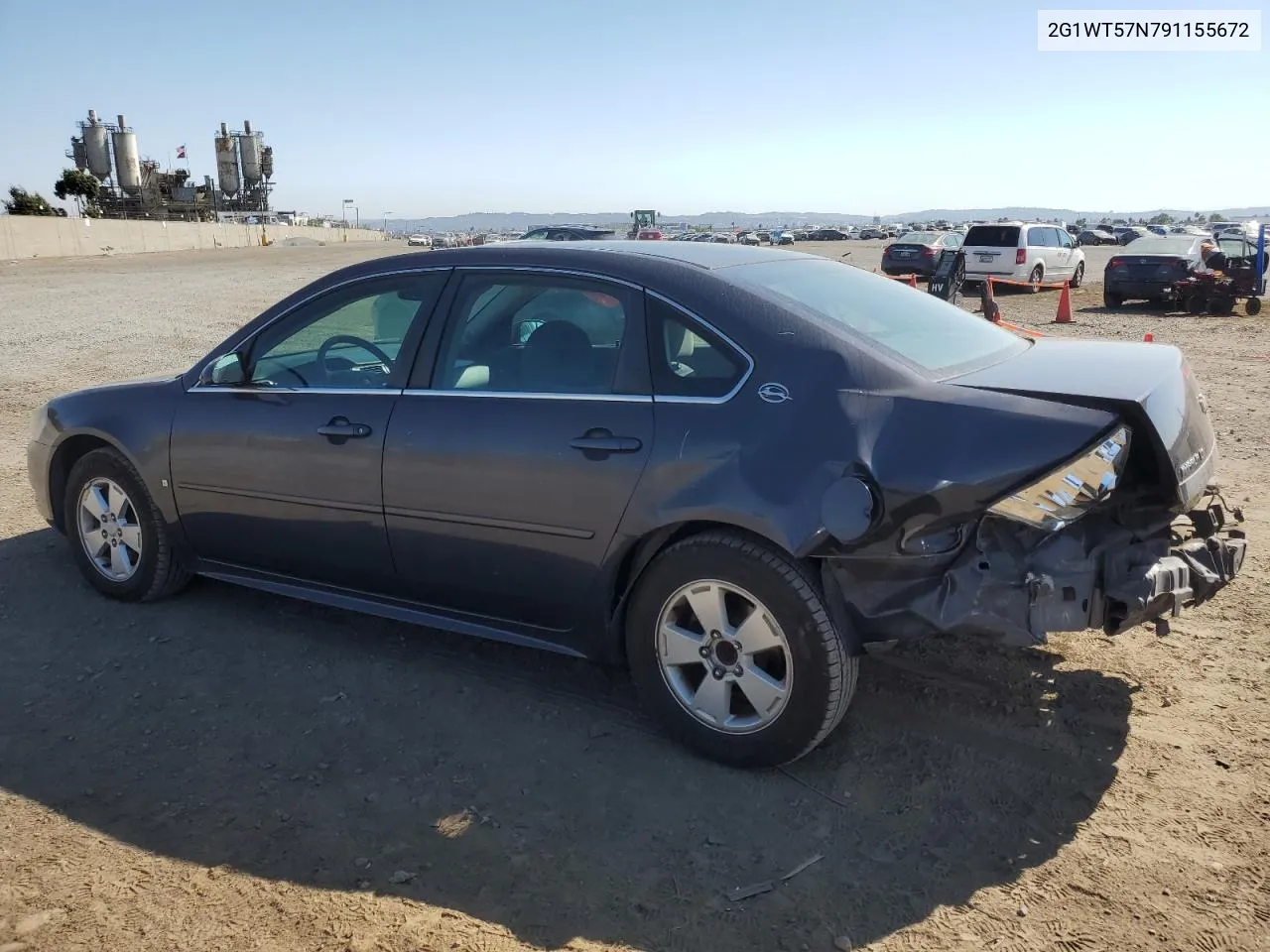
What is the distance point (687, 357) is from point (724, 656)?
1.00 metres

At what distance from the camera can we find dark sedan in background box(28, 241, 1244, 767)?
10.0 ft

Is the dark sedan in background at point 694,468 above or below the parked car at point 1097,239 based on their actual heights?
below

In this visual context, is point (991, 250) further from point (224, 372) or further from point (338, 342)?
point (224, 372)

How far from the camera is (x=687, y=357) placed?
11.4 feet

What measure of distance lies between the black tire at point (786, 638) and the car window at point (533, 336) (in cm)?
70

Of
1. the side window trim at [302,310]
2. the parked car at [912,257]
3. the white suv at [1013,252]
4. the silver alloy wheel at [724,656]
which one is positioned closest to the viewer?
the silver alloy wheel at [724,656]

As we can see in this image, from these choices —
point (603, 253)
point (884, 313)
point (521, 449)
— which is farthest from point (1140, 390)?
point (521, 449)

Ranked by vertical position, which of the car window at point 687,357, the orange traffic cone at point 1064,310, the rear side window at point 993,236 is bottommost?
the orange traffic cone at point 1064,310

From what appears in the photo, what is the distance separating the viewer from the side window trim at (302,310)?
4059 millimetres

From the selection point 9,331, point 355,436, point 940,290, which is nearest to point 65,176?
point 9,331

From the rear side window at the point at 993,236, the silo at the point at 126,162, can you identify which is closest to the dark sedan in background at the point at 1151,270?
the rear side window at the point at 993,236

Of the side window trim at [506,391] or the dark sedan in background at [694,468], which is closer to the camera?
the dark sedan in background at [694,468]

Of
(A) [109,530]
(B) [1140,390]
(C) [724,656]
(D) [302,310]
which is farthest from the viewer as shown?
(A) [109,530]

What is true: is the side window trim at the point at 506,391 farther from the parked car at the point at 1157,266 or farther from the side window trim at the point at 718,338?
the parked car at the point at 1157,266
